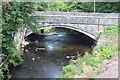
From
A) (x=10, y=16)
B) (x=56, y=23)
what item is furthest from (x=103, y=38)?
(x=10, y=16)

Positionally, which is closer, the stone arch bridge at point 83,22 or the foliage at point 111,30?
the foliage at point 111,30

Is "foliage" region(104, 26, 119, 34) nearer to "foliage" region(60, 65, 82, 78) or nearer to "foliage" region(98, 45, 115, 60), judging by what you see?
"foliage" region(98, 45, 115, 60)

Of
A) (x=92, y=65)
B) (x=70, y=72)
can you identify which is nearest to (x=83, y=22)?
(x=92, y=65)

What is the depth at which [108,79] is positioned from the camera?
350 inches

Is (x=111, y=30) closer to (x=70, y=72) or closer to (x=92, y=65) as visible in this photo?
(x=92, y=65)

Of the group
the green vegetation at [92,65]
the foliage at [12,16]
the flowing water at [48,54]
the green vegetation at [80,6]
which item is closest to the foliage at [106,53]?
the green vegetation at [92,65]

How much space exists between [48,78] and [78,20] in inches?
301

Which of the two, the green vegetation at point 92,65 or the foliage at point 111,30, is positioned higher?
the foliage at point 111,30

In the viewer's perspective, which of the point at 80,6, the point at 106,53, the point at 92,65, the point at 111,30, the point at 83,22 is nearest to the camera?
the point at 92,65

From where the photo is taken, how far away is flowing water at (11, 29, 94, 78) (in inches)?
528

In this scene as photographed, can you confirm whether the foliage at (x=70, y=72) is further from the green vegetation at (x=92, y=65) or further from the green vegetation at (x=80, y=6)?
the green vegetation at (x=80, y=6)

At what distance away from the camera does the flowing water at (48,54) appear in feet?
44.0

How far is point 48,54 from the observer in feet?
57.3

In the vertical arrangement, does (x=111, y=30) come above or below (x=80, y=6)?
below
